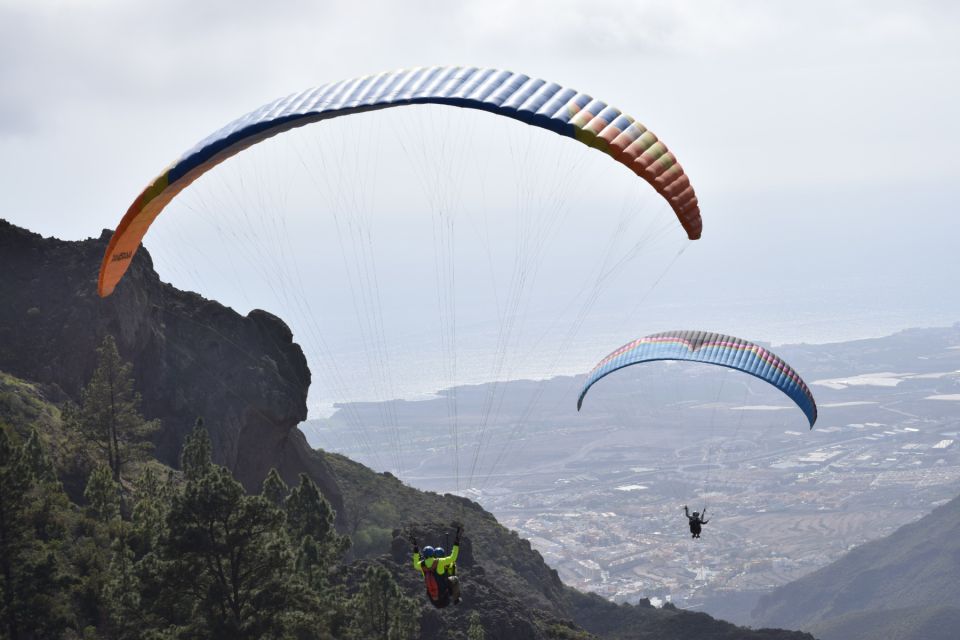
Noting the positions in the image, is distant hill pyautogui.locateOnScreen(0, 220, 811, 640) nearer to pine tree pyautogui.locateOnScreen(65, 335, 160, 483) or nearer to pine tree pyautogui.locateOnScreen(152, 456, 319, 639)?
pine tree pyautogui.locateOnScreen(65, 335, 160, 483)

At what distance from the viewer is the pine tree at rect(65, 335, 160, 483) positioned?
162ft

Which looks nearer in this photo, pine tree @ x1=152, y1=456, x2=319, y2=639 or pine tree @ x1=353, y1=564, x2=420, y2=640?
pine tree @ x1=152, y1=456, x2=319, y2=639

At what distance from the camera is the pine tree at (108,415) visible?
4947cm

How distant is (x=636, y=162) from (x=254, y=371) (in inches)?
2127

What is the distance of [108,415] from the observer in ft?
163

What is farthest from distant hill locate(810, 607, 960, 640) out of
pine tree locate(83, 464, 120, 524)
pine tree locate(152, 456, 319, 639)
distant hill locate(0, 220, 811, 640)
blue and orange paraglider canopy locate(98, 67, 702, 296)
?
blue and orange paraglider canopy locate(98, 67, 702, 296)

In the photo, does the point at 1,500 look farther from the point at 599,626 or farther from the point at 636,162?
the point at 599,626

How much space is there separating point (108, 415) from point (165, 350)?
2137 cm

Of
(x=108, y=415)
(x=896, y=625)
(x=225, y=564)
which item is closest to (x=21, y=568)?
(x=225, y=564)

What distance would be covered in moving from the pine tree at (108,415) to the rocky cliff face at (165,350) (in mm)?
13868

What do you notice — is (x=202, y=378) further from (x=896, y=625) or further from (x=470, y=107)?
(x=896, y=625)

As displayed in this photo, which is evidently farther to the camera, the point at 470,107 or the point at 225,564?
the point at 225,564

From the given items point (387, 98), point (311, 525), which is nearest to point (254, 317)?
point (311, 525)

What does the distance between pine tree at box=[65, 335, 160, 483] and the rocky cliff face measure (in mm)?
13868
